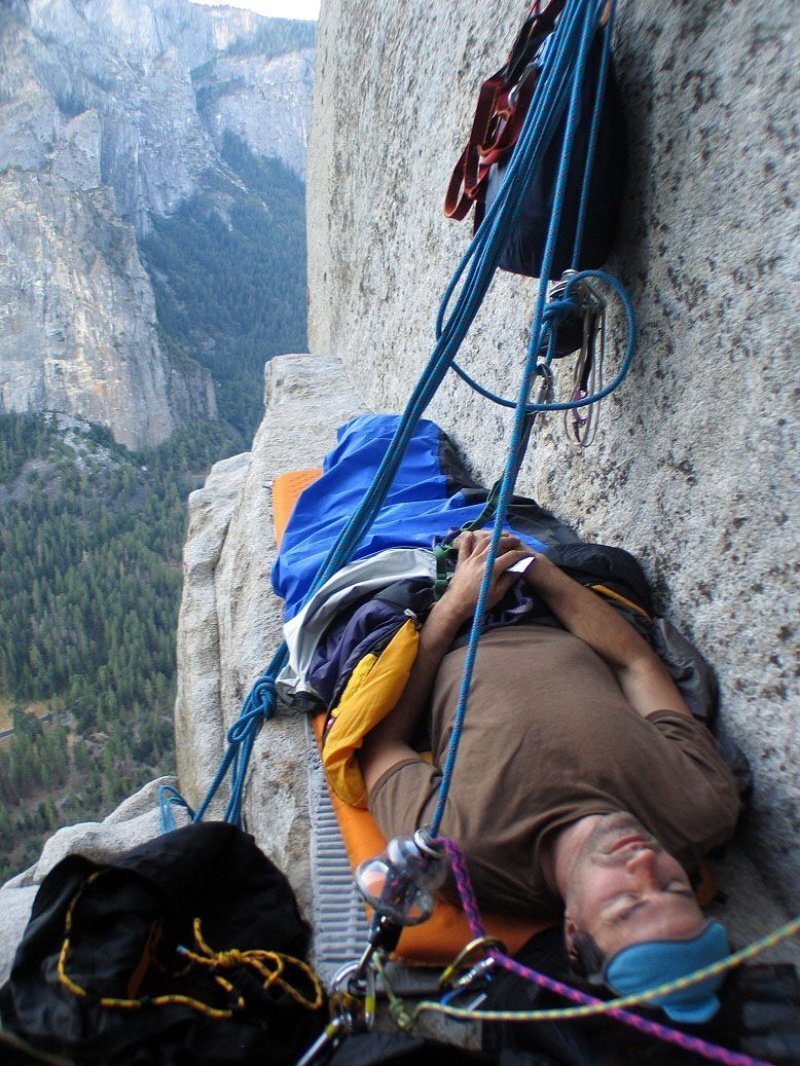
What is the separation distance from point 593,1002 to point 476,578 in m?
0.84

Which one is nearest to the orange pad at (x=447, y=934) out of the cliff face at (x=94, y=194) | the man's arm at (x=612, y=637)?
the man's arm at (x=612, y=637)

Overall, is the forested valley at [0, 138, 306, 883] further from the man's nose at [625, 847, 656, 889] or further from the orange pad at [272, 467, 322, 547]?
the man's nose at [625, 847, 656, 889]

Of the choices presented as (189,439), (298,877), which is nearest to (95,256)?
(189,439)

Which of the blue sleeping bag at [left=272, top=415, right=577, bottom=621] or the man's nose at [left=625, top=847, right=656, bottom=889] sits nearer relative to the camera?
the man's nose at [left=625, top=847, right=656, bottom=889]

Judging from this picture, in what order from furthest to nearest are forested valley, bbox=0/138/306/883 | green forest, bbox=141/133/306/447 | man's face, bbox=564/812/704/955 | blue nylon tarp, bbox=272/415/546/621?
green forest, bbox=141/133/306/447
forested valley, bbox=0/138/306/883
blue nylon tarp, bbox=272/415/546/621
man's face, bbox=564/812/704/955

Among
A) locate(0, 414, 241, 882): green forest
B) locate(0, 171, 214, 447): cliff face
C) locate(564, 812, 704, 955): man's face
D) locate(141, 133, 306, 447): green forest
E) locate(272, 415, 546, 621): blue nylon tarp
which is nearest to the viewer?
locate(564, 812, 704, 955): man's face

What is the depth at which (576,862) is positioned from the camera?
113cm

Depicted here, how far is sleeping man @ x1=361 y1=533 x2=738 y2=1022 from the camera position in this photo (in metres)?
1.02

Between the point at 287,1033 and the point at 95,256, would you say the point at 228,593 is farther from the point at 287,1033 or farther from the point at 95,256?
the point at 95,256

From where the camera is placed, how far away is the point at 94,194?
46.2 metres

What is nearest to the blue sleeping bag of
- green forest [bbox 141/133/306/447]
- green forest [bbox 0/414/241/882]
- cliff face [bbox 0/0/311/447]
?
green forest [bbox 0/414/241/882]

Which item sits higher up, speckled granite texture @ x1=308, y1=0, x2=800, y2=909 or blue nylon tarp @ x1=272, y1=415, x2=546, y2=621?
speckled granite texture @ x1=308, y1=0, x2=800, y2=909

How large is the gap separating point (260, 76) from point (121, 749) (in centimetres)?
7503

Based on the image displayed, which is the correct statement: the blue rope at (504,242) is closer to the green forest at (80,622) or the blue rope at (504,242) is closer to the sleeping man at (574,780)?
the sleeping man at (574,780)
